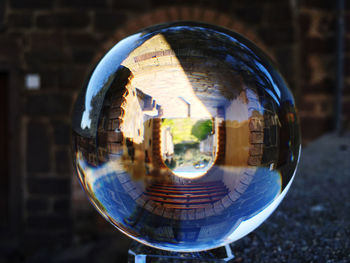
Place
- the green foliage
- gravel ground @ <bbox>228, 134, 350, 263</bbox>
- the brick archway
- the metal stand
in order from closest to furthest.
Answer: the green foliage
the metal stand
gravel ground @ <bbox>228, 134, 350, 263</bbox>
the brick archway

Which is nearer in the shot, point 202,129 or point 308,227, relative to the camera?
point 202,129

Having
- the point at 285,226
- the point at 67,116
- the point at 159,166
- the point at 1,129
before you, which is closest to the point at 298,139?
the point at 159,166

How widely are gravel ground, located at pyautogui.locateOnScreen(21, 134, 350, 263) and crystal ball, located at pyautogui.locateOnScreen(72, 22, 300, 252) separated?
0.90 feet

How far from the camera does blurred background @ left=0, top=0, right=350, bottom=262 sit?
2.61m

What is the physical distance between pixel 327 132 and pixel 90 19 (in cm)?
274

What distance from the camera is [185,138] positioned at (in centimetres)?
51

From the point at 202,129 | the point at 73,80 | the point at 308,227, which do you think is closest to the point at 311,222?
the point at 308,227

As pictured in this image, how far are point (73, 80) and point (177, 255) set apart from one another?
2.55 metres

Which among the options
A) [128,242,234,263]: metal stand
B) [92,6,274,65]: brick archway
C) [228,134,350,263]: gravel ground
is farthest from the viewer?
[92,6,274,65]: brick archway

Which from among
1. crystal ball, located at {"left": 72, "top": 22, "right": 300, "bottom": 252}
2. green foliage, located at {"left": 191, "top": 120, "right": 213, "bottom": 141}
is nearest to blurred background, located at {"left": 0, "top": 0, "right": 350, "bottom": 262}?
crystal ball, located at {"left": 72, "top": 22, "right": 300, "bottom": 252}

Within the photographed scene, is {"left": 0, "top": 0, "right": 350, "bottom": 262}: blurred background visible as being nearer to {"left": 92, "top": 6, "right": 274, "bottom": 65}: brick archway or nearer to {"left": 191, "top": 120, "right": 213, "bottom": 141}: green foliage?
{"left": 92, "top": 6, "right": 274, "bottom": 65}: brick archway

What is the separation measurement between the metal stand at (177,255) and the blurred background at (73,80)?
72.4 inches

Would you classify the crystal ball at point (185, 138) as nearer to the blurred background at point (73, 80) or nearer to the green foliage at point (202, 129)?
the green foliage at point (202, 129)

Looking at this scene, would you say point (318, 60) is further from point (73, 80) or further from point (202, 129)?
point (202, 129)
